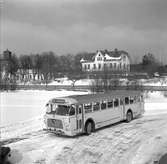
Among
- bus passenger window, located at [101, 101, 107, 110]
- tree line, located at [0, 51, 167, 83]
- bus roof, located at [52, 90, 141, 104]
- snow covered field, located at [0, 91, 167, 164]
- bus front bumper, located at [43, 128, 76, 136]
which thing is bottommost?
snow covered field, located at [0, 91, 167, 164]

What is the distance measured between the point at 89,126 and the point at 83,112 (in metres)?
1.04

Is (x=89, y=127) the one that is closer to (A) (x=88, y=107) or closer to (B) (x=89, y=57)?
(A) (x=88, y=107)

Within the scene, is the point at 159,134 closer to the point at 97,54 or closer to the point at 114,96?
the point at 114,96

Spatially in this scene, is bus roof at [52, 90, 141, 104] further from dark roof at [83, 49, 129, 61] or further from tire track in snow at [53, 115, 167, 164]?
dark roof at [83, 49, 129, 61]

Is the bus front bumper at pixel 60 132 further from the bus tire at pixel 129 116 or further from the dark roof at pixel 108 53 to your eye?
the dark roof at pixel 108 53

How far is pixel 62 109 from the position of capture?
15711mm

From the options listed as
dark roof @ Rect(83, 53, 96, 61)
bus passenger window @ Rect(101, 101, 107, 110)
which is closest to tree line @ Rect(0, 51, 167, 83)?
dark roof @ Rect(83, 53, 96, 61)

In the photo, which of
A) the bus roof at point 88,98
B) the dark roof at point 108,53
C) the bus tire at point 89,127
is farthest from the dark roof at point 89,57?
the bus tire at point 89,127

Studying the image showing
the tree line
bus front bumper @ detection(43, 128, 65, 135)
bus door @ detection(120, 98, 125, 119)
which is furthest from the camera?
the tree line

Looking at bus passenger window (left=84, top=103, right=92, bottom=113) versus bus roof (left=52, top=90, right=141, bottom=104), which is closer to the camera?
bus roof (left=52, top=90, right=141, bottom=104)

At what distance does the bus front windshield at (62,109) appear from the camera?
15.4 metres

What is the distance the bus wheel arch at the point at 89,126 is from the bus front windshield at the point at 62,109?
1.47m

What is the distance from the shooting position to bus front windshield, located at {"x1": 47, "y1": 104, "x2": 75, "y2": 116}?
15371 millimetres

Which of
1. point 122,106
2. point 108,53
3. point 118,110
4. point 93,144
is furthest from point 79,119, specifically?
point 108,53
